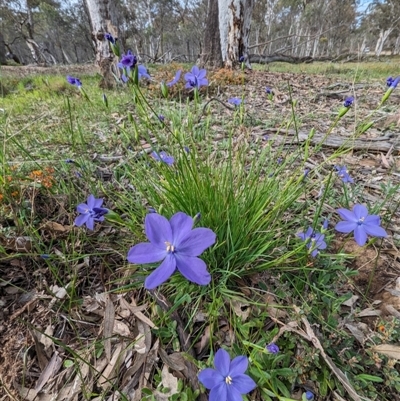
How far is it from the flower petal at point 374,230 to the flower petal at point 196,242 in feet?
2.05

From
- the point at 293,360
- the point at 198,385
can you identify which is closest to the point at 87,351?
the point at 198,385

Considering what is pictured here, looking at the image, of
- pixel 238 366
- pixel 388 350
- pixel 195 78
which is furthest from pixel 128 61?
pixel 388 350

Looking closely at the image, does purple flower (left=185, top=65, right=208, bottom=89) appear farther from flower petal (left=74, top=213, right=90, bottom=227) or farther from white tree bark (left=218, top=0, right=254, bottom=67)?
white tree bark (left=218, top=0, right=254, bottom=67)

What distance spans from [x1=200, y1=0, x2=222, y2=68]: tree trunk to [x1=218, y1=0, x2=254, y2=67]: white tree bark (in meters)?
0.19

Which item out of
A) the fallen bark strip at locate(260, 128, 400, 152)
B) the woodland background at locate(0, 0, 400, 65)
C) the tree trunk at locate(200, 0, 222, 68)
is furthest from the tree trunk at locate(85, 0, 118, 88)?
the woodland background at locate(0, 0, 400, 65)

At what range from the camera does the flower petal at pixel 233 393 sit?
0.84 metres

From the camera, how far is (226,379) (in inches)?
34.3

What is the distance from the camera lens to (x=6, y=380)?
1065 millimetres

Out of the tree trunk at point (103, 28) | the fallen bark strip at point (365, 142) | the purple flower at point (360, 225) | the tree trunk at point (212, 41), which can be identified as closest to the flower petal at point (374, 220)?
the purple flower at point (360, 225)

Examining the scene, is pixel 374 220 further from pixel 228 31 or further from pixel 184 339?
pixel 228 31

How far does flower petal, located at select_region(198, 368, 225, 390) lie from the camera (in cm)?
85

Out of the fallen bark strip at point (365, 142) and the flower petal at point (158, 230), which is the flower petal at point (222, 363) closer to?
the flower petal at point (158, 230)

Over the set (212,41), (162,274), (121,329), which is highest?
(212,41)

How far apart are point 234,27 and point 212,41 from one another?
66 centimetres
